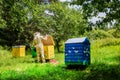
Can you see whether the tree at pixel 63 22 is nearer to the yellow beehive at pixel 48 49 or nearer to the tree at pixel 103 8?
the yellow beehive at pixel 48 49

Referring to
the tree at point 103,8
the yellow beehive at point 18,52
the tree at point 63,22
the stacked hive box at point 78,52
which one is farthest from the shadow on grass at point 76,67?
the tree at point 63,22

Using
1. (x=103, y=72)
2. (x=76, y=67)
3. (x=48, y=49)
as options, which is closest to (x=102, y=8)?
(x=103, y=72)

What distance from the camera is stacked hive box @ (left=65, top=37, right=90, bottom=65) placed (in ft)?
51.9

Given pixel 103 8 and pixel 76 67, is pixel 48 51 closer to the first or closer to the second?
pixel 76 67

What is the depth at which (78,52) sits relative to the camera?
52.4ft

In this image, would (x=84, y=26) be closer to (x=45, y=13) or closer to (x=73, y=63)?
(x=73, y=63)

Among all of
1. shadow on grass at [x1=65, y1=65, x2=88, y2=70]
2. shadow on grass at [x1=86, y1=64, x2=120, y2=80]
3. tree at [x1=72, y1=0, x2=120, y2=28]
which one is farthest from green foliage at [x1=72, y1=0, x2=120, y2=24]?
shadow on grass at [x1=65, y1=65, x2=88, y2=70]

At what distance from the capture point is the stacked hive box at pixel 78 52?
51.9 ft

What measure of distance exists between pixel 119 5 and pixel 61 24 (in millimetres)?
21133

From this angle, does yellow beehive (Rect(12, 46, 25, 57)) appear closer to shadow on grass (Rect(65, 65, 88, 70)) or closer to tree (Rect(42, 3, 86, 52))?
tree (Rect(42, 3, 86, 52))

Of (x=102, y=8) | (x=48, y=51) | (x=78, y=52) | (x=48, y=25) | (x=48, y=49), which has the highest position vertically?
(x=48, y=25)

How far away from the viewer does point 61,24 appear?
111 feet

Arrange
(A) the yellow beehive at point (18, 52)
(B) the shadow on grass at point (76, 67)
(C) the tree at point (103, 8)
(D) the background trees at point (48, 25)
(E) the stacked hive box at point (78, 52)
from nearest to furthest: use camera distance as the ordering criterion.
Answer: (C) the tree at point (103, 8) < (E) the stacked hive box at point (78, 52) < (B) the shadow on grass at point (76, 67) < (A) the yellow beehive at point (18, 52) < (D) the background trees at point (48, 25)

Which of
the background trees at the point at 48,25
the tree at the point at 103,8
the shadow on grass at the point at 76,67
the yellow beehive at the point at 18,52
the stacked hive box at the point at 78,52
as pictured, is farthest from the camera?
the background trees at the point at 48,25
